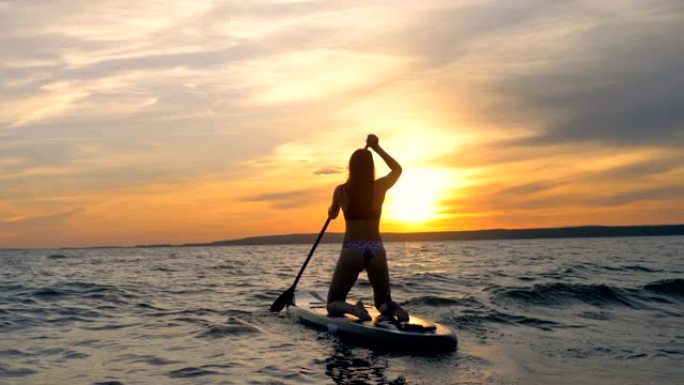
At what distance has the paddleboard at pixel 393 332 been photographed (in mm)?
8312

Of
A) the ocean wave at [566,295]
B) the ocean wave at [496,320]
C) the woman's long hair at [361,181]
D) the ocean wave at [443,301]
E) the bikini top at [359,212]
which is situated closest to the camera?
the woman's long hair at [361,181]

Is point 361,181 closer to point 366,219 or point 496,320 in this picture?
point 366,219

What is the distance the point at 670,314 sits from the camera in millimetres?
13430

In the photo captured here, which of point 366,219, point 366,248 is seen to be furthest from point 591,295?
point 366,219

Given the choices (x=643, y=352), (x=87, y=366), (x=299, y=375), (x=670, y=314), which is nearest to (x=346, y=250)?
(x=299, y=375)

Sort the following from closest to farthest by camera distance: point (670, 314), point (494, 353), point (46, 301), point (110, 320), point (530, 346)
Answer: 1. point (494, 353)
2. point (530, 346)
3. point (110, 320)
4. point (670, 314)
5. point (46, 301)

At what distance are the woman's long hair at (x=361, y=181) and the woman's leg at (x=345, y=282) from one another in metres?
0.71

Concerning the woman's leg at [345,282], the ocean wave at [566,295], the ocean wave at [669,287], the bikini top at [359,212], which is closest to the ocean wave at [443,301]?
the ocean wave at [566,295]

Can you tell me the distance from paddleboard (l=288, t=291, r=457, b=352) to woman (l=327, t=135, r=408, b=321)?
27 centimetres

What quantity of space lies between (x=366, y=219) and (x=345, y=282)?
1113mm

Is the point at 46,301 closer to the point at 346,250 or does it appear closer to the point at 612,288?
the point at 346,250

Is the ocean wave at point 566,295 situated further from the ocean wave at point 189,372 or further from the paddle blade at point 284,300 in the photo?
the ocean wave at point 189,372

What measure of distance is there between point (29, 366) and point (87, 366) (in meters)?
0.76

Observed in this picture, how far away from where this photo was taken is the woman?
9.01 m
